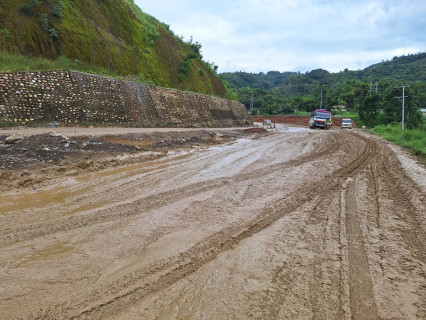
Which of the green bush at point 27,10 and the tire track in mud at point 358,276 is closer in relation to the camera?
the tire track in mud at point 358,276

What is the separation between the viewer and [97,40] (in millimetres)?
21594

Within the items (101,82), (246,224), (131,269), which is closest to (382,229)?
(246,224)

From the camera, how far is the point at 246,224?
14.0 feet

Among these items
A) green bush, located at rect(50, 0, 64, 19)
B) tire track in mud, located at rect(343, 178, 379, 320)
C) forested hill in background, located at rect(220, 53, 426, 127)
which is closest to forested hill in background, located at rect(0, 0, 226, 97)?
green bush, located at rect(50, 0, 64, 19)

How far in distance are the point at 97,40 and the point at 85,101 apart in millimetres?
8249

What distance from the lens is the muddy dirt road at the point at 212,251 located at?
2445mm

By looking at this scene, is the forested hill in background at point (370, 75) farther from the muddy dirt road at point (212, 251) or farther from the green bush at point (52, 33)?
the muddy dirt road at point (212, 251)

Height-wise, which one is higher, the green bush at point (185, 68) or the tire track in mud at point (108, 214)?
the green bush at point (185, 68)

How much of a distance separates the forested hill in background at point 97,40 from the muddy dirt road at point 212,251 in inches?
534

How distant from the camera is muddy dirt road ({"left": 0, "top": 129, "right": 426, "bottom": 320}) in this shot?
2.45 metres

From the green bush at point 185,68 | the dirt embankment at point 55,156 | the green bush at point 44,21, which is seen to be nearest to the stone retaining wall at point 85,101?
the dirt embankment at point 55,156

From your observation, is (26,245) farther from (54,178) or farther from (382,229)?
(382,229)

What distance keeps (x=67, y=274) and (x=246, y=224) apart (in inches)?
96.6

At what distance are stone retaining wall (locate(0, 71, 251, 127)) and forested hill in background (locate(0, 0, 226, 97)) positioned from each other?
5.29 ft
